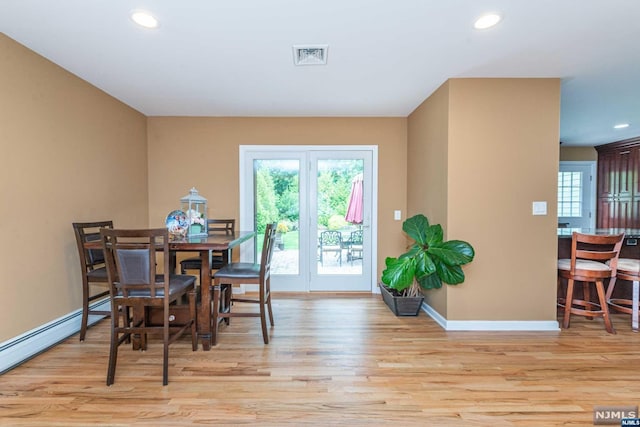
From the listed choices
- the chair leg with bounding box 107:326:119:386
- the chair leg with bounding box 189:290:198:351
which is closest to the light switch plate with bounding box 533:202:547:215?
the chair leg with bounding box 189:290:198:351

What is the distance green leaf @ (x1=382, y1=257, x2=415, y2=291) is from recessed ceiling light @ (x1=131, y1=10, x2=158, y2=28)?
2664mm

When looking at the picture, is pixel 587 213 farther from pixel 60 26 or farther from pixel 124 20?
pixel 60 26

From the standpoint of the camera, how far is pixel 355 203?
400 centimetres

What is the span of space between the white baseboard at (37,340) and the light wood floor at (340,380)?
0.23 ft

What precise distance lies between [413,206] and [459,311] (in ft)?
4.57

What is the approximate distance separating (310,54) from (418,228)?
187 cm

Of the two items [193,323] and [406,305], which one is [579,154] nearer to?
[406,305]

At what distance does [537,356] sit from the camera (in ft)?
7.61

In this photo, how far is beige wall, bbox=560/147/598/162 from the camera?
19.1ft

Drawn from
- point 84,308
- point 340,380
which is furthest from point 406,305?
point 84,308

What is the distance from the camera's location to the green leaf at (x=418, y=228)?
294 centimetres

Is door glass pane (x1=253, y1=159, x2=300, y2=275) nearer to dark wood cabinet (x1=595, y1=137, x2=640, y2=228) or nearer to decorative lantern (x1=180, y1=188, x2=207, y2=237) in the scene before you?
decorative lantern (x1=180, y1=188, x2=207, y2=237)

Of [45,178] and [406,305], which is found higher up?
[45,178]

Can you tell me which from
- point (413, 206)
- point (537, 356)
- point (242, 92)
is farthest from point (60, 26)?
point (537, 356)
